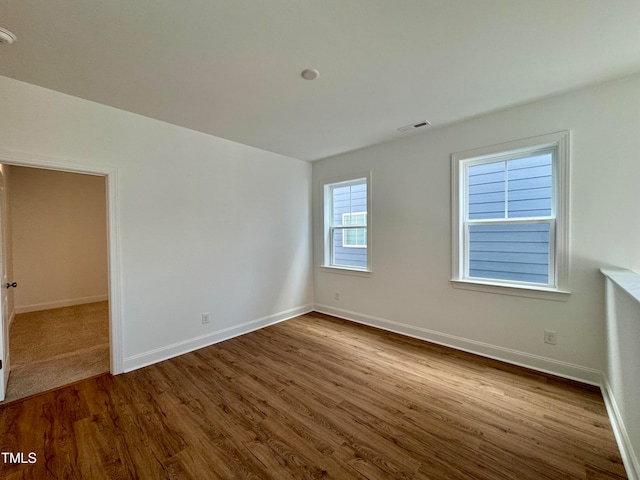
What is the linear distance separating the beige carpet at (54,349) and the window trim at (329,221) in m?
3.12

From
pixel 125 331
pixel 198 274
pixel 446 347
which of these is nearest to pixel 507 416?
pixel 446 347

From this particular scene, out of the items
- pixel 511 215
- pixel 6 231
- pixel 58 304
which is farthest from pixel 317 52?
pixel 58 304

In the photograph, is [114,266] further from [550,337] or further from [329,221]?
[550,337]

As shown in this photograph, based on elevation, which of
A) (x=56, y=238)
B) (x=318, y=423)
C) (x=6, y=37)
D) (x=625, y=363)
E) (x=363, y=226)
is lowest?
(x=318, y=423)

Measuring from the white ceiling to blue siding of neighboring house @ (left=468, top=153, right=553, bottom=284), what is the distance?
675 millimetres

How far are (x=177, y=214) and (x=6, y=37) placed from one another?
1721 mm

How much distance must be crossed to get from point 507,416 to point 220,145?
396 cm

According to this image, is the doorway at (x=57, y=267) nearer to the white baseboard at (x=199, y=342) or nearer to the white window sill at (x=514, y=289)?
the white baseboard at (x=199, y=342)

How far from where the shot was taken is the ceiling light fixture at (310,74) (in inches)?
79.0

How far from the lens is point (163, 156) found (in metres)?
2.89

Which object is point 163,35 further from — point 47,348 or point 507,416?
point 47,348

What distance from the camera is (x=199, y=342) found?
3.20 meters

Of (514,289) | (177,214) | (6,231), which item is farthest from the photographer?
(6,231)

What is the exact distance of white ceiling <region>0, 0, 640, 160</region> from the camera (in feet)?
4.83
